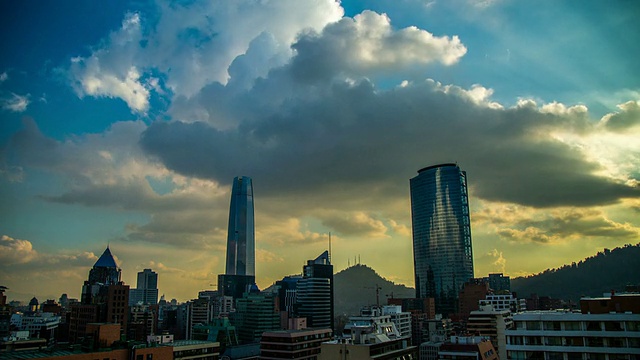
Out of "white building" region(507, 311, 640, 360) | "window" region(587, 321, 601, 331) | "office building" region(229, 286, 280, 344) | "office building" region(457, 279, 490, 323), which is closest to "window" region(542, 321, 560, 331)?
"white building" region(507, 311, 640, 360)

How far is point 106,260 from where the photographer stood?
154m

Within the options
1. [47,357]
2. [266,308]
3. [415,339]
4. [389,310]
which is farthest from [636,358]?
[266,308]

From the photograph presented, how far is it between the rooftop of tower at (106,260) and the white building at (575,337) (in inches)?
5419

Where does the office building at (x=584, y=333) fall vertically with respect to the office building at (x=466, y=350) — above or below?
above

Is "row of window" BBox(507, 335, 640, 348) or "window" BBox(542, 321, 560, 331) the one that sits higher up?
"window" BBox(542, 321, 560, 331)

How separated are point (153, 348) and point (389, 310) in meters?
89.5

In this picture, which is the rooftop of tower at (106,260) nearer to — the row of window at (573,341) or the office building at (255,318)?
the office building at (255,318)

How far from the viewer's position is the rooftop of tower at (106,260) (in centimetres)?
15300

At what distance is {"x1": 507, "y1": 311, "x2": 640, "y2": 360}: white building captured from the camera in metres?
46.1

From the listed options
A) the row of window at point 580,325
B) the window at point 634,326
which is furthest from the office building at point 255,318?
the window at point 634,326

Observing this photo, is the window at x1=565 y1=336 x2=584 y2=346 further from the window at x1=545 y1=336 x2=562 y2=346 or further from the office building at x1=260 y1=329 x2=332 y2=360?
the office building at x1=260 y1=329 x2=332 y2=360

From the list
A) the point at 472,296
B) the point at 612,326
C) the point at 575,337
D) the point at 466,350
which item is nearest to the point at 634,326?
the point at 612,326

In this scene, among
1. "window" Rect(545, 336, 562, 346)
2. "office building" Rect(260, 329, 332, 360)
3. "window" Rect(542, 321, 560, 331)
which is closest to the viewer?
"window" Rect(545, 336, 562, 346)

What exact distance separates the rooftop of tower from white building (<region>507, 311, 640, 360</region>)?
5419 inches
